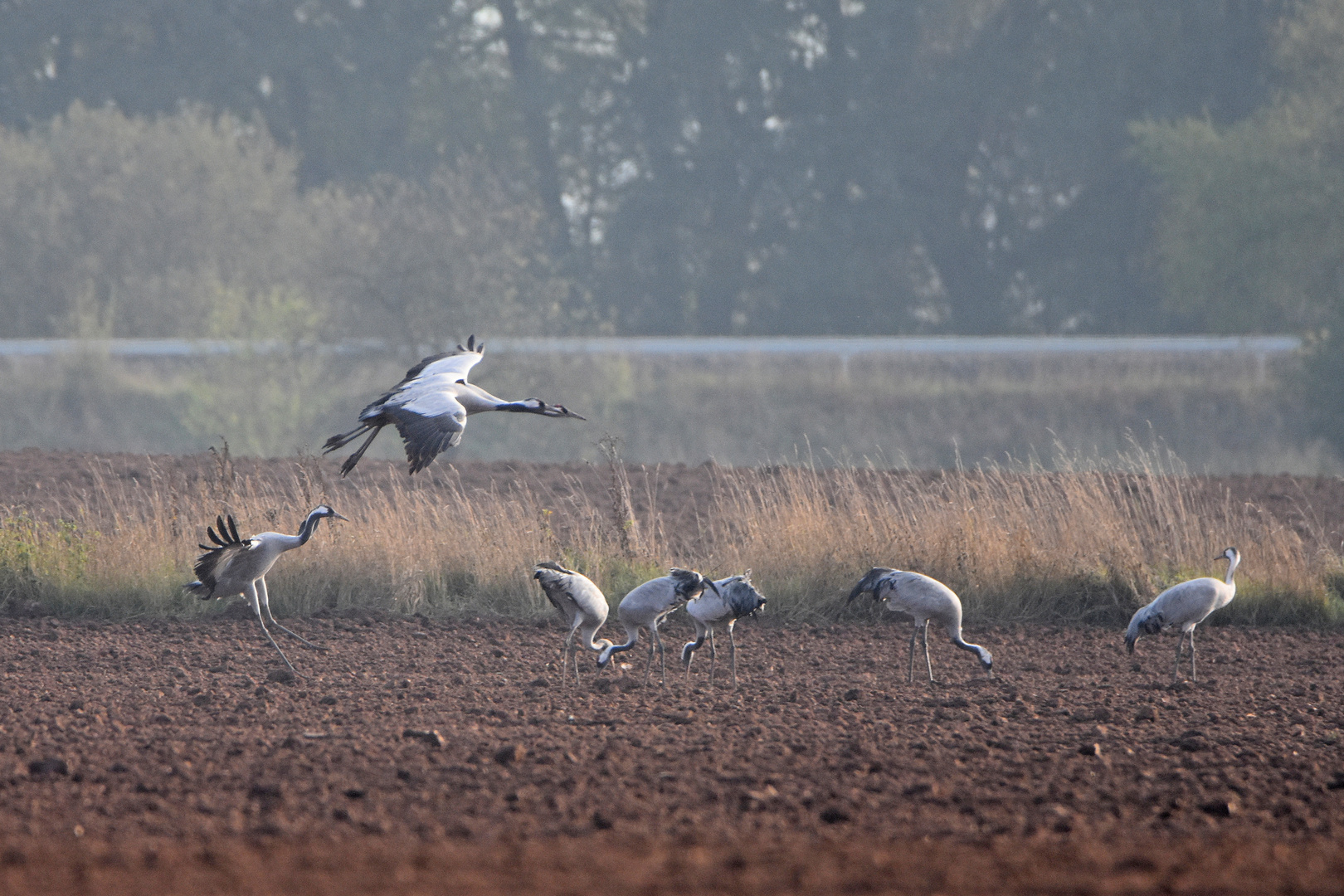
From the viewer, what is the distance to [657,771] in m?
6.18

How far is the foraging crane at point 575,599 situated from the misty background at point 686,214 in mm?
22095

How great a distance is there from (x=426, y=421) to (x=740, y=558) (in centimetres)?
373

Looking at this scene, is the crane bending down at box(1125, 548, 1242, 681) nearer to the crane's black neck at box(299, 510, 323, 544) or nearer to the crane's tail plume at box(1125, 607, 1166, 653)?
the crane's tail plume at box(1125, 607, 1166, 653)

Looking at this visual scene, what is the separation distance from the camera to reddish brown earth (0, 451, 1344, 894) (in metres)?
4.92

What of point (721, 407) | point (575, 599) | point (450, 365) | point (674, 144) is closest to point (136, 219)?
point (674, 144)

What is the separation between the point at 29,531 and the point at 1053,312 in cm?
3307

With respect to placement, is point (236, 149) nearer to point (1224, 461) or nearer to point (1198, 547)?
point (1224, 461)

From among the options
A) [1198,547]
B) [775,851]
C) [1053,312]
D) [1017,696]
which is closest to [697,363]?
[1053,312]

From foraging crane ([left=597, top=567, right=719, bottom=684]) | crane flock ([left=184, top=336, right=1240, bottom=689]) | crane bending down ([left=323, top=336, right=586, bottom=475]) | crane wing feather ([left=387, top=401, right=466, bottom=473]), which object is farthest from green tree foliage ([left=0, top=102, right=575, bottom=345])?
foraging crane ([left=597, top=567, right=719, bottom=684])

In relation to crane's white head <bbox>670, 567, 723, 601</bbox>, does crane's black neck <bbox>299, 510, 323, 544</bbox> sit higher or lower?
higher

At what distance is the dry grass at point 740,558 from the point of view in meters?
10.8

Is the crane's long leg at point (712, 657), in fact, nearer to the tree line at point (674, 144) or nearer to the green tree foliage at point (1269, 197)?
the green tree foliage at point (1269, 197)

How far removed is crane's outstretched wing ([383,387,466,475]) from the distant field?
20.8 m

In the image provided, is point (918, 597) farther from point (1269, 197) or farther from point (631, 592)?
point (1269, 197)
